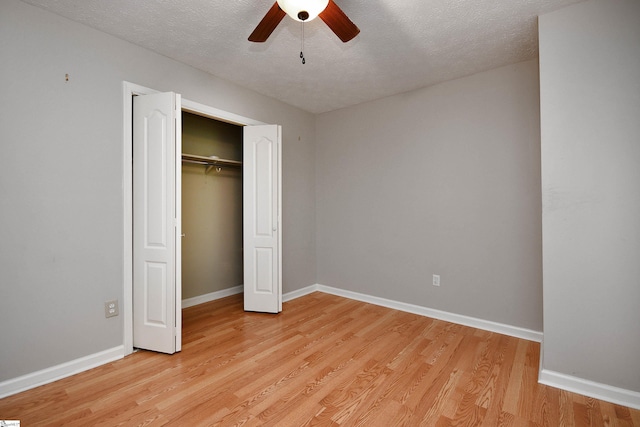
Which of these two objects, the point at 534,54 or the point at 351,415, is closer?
the point at 351,415

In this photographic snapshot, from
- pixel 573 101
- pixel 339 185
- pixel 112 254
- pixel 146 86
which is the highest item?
pixel 146 86

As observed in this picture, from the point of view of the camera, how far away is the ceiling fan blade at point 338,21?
1775 mm

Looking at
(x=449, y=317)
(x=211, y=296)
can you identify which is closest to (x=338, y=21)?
(x=449, y=317)

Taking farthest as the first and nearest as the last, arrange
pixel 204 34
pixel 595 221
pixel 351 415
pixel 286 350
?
pixel 286 350 → pixel 204 34 → pixel 595 221 → pixel 351 415

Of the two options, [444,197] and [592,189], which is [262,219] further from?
[592,189]

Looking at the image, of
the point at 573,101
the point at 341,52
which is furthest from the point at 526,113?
the point at 341,52

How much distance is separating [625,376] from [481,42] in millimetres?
2687

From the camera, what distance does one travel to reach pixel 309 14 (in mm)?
1778

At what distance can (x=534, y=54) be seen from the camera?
2.72 metres

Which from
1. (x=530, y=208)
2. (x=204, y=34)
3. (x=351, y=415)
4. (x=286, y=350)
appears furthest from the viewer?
(x=530, y=208)

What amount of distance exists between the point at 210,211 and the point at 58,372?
2.26m

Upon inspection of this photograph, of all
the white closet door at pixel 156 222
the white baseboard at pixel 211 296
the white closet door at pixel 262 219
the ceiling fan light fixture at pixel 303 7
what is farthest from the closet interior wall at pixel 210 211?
the ceiling fan light fixture at pixel 303 7

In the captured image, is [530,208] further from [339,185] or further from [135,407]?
[135,407]

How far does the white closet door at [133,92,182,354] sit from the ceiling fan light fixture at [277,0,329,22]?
4.32 ft
